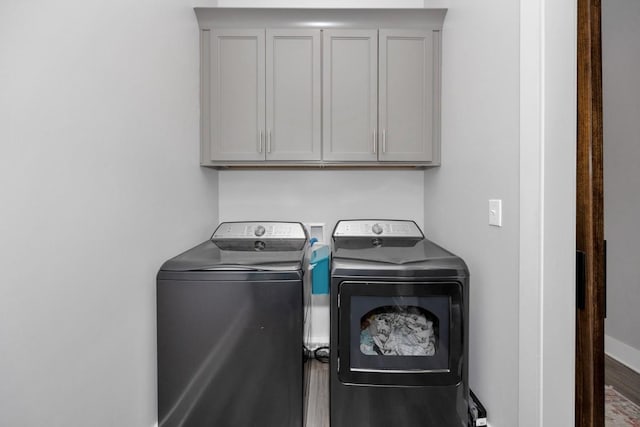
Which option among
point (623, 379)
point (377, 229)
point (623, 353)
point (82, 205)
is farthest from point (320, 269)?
point (623, 353)

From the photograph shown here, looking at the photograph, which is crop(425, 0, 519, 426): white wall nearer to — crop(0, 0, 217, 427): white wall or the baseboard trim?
the baseboard trim

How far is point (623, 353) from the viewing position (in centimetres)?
200

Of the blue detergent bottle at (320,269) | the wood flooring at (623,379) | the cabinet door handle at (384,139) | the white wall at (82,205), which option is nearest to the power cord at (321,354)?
the blue detergent bottle at (320,269)

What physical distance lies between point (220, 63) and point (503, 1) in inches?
61.5

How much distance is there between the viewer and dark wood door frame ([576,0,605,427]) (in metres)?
1.05

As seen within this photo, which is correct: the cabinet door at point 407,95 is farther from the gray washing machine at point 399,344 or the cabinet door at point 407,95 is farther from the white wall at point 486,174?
the gray washing machine at point 399,344

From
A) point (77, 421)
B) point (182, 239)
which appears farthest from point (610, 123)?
point (77, 421)

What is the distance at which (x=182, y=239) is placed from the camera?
5.78 feet

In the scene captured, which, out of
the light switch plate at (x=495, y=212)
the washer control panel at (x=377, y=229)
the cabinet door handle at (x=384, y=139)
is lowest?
the washer control panel at (x=377, y=229)

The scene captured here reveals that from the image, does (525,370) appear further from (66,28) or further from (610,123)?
(66,28)

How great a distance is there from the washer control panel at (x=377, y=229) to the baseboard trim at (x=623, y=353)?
1438 mm

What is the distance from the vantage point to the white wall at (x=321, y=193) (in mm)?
2346

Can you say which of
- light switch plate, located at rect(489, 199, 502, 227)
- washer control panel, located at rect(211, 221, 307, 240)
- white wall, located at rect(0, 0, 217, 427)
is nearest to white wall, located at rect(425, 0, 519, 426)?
light switch plate, located at rect(489, 199, 502, 227)

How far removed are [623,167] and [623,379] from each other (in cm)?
129
